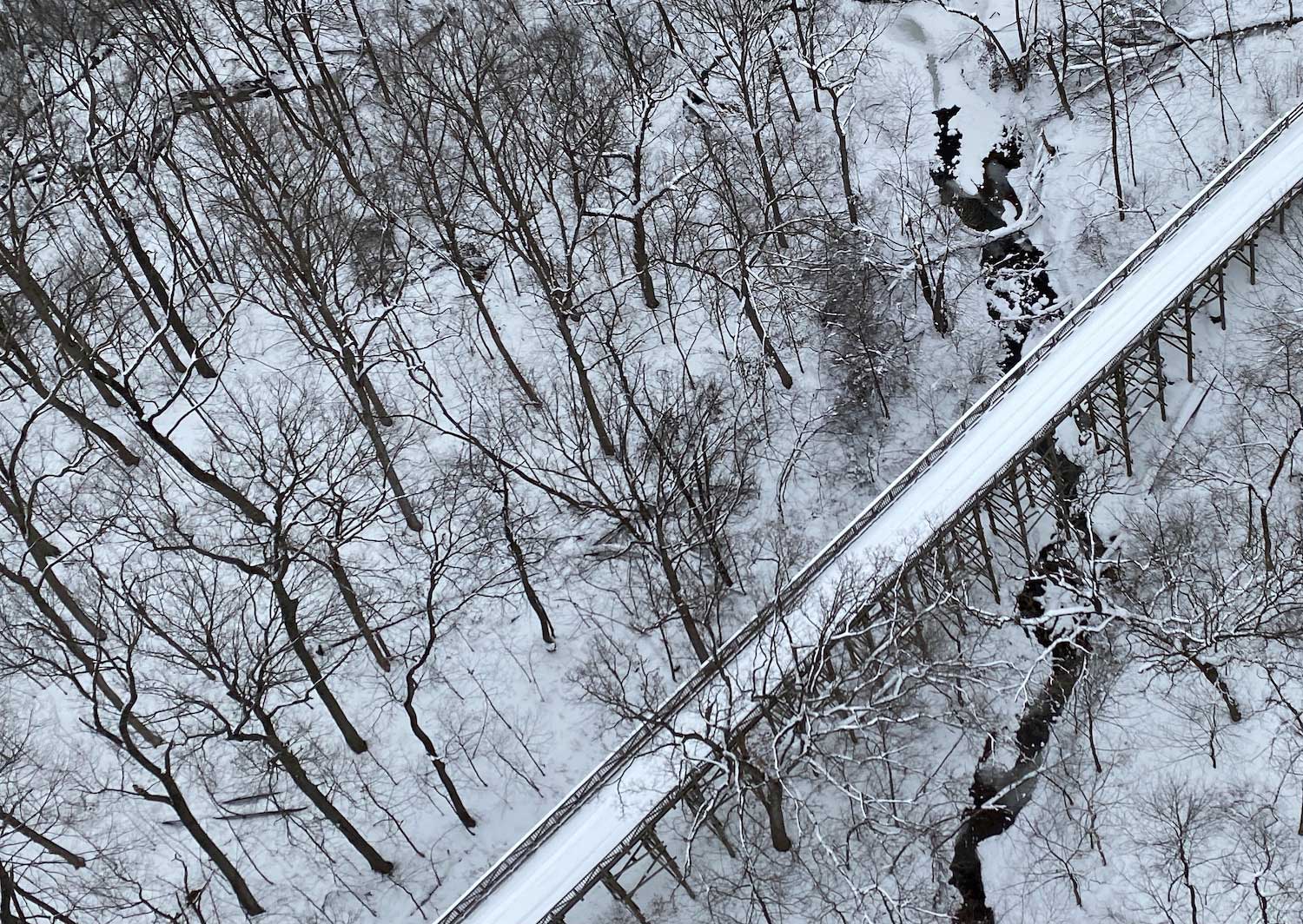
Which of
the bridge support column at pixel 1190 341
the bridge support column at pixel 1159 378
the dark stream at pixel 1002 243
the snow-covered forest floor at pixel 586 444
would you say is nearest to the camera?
the snow-covered forest floor at pixel 586 444

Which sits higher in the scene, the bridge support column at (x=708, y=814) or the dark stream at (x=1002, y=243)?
the dark stream at (x=1002, y=243)

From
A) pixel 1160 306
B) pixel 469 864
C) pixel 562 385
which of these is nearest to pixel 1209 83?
pixel 1160 306

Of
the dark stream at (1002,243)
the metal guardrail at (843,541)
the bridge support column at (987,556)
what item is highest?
the dark stream at (1002,243)

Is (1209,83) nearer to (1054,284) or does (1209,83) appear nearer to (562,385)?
(1054,284)

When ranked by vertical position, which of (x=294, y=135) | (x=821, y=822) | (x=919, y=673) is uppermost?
(x=294, y=135)

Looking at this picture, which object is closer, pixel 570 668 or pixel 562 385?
pixel 570 668

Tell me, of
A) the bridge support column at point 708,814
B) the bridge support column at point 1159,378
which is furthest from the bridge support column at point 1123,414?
the bridge support column at point 708,814

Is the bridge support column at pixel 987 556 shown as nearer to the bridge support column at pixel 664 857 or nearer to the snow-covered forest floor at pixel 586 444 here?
the snow-covered forest floor at pixel 586 444

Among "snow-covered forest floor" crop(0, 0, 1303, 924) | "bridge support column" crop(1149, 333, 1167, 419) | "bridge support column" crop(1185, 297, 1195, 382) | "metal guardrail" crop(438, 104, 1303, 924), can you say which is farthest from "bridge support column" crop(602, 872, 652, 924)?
"bridge support column" crop(1185, 297, 1195, 382)
